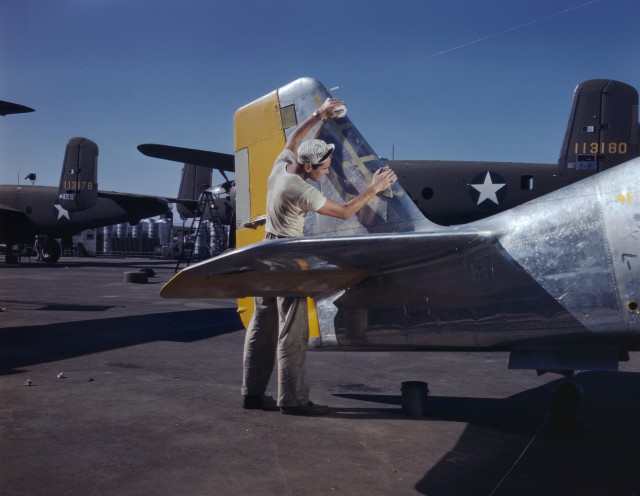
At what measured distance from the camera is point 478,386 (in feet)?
20.0

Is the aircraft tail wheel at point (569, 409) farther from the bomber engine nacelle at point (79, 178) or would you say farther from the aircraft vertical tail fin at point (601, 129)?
the bomber engine nacelle at point (79, 178)

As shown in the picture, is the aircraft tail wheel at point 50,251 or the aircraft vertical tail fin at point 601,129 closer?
the aircraft vertical tail fin at point 601,129

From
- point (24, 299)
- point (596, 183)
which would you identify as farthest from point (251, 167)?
point (24, 299)

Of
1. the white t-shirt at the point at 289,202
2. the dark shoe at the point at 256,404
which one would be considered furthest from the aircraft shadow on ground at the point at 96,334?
the white t-shirt at the point at 289,202

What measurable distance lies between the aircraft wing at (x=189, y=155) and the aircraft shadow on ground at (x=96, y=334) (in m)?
5.70

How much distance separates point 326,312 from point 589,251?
1.97 m

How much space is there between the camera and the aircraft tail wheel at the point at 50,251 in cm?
3700

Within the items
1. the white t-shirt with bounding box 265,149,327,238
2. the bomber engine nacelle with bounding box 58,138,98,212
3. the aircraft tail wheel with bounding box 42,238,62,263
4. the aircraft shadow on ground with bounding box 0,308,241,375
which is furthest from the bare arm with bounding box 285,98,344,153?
the aircraft tail wheel with bounding box 42,238,62,263

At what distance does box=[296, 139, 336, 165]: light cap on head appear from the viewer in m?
4.96

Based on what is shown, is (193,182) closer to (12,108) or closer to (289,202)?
(12,108)

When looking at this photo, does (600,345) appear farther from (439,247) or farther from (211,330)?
(211,330)

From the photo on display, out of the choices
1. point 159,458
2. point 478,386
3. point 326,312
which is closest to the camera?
point 159,458

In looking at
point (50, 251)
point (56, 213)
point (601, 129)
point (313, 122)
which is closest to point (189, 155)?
point (601, 129)

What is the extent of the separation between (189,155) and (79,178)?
58.3 feet
